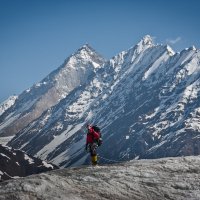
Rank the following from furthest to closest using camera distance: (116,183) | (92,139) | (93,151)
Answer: (92,139), (93,151), (116,183)

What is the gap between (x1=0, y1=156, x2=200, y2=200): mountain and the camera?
824 inches

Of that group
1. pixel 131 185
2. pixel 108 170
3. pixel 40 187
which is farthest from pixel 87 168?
pixel 40 187

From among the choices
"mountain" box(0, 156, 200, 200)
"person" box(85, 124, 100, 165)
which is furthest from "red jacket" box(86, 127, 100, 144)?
"mountain" box(0, 156, 200, 200)

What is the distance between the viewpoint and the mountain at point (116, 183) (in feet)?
68.6

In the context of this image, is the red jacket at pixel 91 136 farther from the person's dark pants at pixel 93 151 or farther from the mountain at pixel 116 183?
the mountain at pixel 116 183

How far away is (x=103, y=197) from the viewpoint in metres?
21.6

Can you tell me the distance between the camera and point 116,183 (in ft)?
76.1

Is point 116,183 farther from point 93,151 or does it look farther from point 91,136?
point 91,136

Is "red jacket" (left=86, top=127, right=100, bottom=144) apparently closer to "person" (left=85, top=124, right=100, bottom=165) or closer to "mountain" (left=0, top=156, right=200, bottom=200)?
"person" (left=85, top=124, right=100, bottom=165)

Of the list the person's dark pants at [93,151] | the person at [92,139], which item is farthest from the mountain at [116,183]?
the person at [92,139]

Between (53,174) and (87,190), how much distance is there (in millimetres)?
2799

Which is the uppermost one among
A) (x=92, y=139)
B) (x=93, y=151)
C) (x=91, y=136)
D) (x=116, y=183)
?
(x=91, y=136)

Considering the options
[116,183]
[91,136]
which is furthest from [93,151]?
[116,183]

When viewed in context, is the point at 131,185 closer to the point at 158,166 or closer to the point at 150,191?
the point at 150,191
